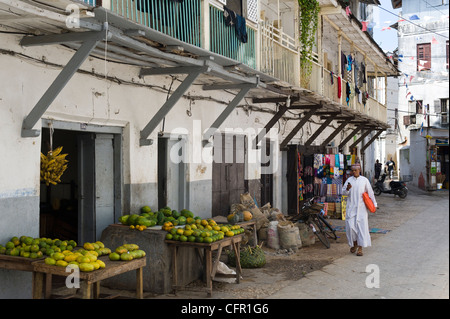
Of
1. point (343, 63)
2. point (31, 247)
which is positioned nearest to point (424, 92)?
point (343, 63)

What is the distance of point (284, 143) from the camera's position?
13.8 metres

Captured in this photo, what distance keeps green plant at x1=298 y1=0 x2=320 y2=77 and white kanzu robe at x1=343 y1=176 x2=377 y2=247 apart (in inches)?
142

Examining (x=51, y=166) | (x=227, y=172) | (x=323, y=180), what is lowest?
(x=323, y=180)

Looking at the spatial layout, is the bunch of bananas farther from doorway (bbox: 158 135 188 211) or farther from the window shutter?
the window shutter

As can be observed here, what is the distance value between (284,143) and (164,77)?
19.3 ft

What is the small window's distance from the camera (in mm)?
28047

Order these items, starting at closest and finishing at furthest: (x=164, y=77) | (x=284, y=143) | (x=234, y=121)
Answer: (x=164, y=77) → (x=234, y=121) → (x=284, y=143)

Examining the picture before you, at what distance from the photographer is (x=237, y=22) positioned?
8.76 meters

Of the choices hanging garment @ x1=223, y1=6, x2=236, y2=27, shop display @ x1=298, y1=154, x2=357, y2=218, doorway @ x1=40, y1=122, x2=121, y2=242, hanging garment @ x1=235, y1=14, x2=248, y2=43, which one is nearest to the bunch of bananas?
doorway @ x1=40, y1=122, x2=121, y2=242

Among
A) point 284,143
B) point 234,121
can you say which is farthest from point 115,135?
point 284,143

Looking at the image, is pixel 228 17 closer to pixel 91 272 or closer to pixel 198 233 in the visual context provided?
pixel 198 233

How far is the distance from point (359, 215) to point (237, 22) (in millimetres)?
4357

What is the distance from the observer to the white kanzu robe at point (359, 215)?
916 cm
